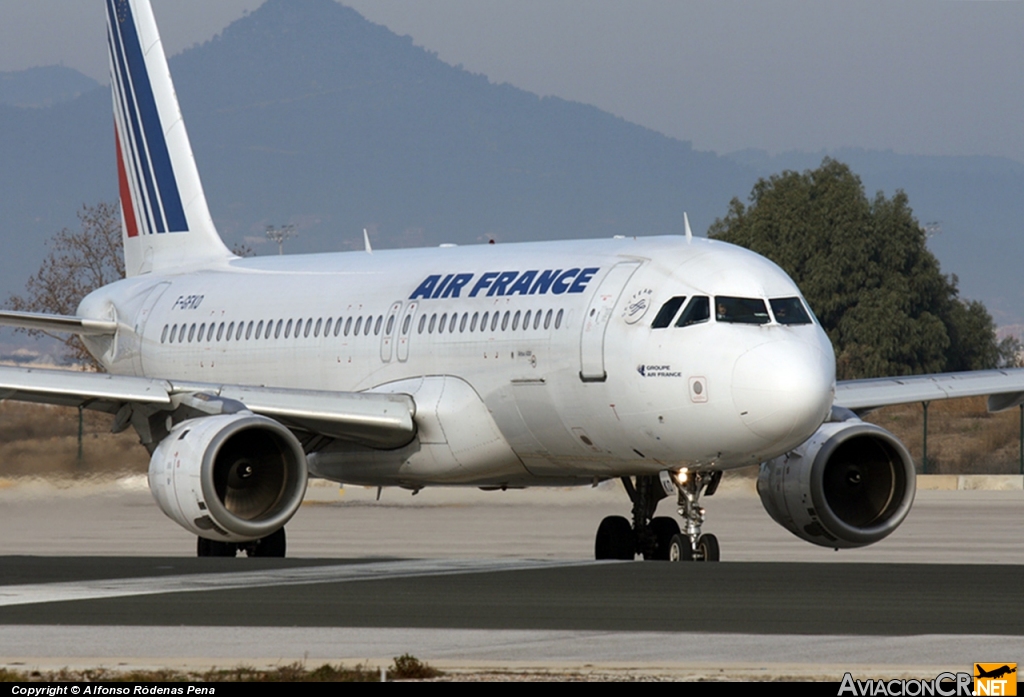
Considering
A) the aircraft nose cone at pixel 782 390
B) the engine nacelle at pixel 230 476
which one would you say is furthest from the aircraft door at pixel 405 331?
the aircraft nose cone at pixel 782 390

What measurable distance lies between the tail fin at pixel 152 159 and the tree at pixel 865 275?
59783mm

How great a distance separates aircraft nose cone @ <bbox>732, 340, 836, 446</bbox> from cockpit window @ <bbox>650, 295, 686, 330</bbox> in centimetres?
108

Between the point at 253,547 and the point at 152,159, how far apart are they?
8944mm

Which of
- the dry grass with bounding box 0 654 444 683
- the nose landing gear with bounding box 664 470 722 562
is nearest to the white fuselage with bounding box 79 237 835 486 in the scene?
the nose landing gear with bounding box 664 470 722 562

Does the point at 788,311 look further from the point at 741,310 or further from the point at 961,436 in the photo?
the point at 961,436

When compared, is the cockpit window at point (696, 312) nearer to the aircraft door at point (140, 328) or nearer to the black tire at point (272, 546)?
the black tire at point (272, 546)

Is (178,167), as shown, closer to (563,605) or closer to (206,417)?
(206,417)

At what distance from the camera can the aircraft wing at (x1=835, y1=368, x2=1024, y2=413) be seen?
23344 millimetres

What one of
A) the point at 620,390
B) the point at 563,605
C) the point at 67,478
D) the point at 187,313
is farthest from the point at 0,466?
the point at 563,605

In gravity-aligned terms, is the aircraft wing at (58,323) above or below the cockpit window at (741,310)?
above

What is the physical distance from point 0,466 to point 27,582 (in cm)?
1543

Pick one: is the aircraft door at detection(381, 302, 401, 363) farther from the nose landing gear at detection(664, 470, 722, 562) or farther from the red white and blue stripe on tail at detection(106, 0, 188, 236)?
the red white and blue stripe on tail at detection(106, 0, 188, 236)

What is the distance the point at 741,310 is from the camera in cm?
2020

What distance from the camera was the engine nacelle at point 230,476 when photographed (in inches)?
808
